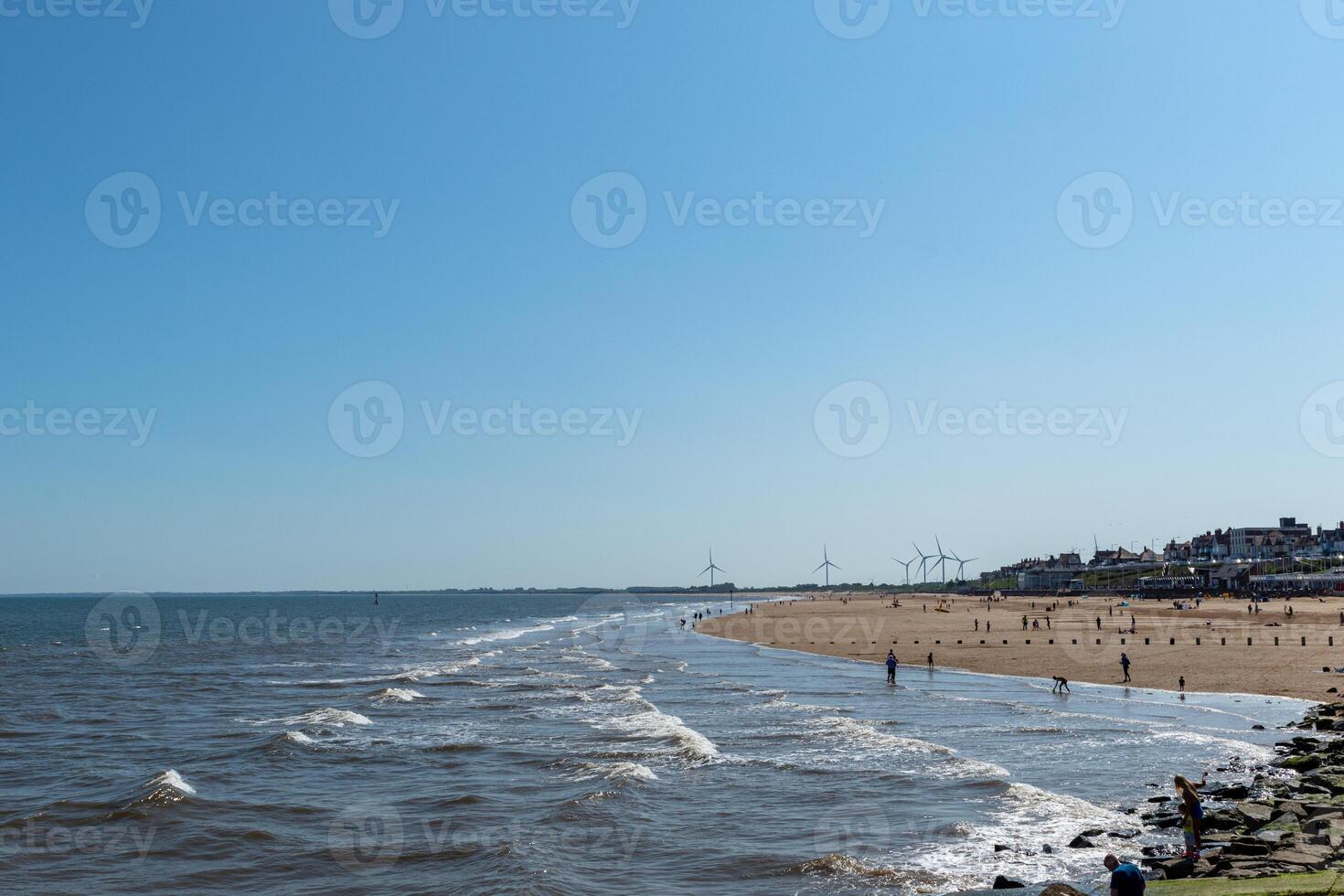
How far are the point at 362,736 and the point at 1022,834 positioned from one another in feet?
80.4

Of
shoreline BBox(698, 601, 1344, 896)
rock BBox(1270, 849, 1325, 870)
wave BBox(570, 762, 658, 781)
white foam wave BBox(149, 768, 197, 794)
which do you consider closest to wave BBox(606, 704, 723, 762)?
wave BBox(570, 762, 658, 781)

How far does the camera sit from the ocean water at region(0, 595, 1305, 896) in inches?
766

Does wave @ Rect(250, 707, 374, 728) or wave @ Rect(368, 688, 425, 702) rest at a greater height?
Answer: wave @ Rect(250, 707, 374, 728)

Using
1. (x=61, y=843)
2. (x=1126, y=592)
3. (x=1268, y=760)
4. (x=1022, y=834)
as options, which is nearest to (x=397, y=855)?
(x=61, y=843)

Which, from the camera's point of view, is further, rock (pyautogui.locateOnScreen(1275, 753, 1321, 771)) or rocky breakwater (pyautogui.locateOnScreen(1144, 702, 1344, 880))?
rock (pyautogui.locateOnScreen(1275, 753, 1321, 771))

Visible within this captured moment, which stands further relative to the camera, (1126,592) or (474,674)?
(1126,592)

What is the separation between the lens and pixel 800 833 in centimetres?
2142

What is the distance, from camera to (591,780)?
89.6ft

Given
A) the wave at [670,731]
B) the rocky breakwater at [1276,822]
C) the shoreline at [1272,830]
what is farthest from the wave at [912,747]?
the rocky breakwater at [1276,822]

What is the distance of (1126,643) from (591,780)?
4982 cm

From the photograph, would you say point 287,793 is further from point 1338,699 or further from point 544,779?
point 1338,699

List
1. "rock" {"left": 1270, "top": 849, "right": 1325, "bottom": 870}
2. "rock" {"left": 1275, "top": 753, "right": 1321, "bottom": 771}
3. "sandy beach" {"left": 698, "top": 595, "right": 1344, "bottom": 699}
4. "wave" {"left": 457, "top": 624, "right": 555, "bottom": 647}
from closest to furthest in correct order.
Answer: "rock" {"left": 1270, "top": 849, "right": 1325, "bottom": 870}
"rock" {"left": 1275, "top": 753, "right": 1321, "bottom": 771}
"sandy beach" {"left": 698, "top": 595, "right": 1344, "bottom": 699}
"wave" {"left": 457, "top": 624, "right": 555, "bottom": 647}

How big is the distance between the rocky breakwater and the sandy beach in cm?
1701

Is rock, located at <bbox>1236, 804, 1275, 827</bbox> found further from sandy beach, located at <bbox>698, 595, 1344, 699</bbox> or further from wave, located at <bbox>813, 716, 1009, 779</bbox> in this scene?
sandy beach, located at <bbox>698, 595, 1344, 699</bbox>
